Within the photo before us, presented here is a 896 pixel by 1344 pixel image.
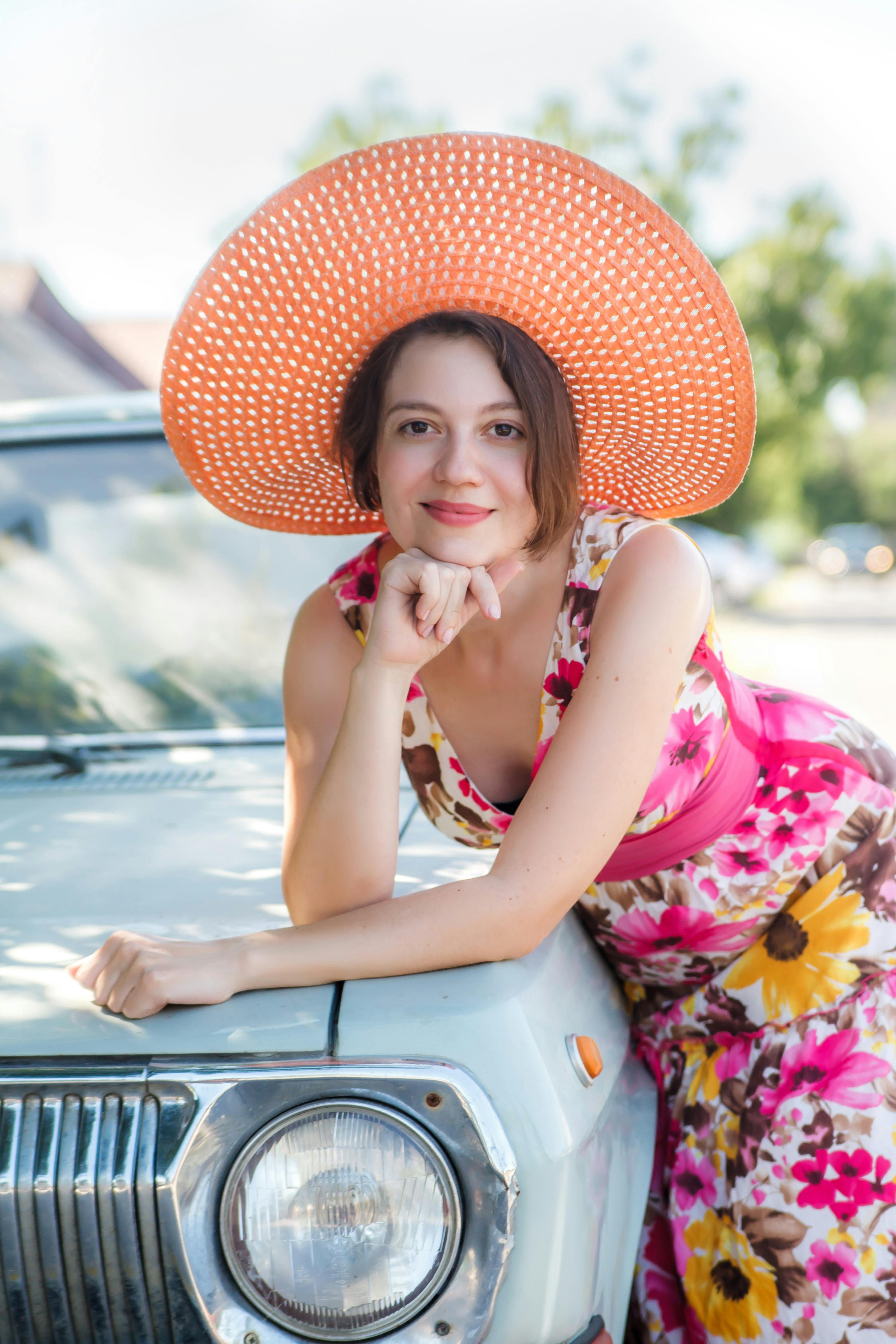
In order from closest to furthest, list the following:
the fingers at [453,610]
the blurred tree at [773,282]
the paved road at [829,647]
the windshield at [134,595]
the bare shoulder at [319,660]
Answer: the fingers at [453,610], the bare shoulder at [319,660], the windshield at [134,595], the paved road at [829,647], the blurred tree at [773,282]

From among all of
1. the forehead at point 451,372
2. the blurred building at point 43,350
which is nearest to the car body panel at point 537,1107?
the forehead at point 451,372

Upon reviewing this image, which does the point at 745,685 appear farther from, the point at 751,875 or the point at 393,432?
the point at 393,432

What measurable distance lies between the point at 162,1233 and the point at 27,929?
21.0 inches

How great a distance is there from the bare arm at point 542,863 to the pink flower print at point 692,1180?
53cm

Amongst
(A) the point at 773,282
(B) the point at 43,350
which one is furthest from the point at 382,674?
(A) the point at 773,282

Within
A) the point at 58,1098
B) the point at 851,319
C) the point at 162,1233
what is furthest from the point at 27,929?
the point at 851,319

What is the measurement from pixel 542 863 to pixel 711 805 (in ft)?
1.28

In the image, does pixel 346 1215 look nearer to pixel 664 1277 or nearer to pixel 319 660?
pixel 664 1277

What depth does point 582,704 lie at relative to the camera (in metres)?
1.49

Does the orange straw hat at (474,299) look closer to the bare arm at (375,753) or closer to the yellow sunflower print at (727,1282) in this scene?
the bare arm at (375,753)

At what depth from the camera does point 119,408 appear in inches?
104

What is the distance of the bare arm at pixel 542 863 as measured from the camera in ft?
4.18

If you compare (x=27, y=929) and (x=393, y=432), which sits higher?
(x=393, y=432)

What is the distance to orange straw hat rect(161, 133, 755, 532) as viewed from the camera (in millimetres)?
1708
